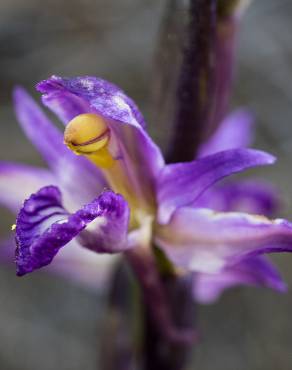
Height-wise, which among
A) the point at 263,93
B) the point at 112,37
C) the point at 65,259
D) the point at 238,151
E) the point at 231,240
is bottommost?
the point at 263,93

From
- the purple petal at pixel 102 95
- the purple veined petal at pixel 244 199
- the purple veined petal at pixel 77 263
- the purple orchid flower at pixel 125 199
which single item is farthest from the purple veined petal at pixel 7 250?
the purple petal at pixel 102 95

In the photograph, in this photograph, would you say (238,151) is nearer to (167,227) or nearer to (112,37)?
(167,227)

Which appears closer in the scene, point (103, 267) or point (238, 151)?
point (238, 151)

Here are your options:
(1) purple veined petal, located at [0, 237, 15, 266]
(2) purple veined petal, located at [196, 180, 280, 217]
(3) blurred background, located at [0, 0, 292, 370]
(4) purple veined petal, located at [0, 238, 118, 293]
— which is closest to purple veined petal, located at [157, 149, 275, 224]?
(2) purple veined petal, located at [196, 180, 280, 217]

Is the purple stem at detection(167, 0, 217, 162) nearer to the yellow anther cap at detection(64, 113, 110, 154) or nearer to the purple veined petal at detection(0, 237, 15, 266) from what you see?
the yellow anther cap at detection(64, 113, 110, 154)

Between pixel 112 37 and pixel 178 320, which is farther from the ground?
pixel 178 320

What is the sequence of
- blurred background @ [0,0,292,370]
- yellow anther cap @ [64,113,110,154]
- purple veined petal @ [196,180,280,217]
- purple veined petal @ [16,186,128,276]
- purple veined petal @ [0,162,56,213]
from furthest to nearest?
blurred background @ [0,0,292,370] → purple veined petal @ [196,180,280,217] → purple veined petal @ [0,162,56,213] → yellow anther cap @ [64,113,110,154] → purple veined petal @ [16,186,128,276]

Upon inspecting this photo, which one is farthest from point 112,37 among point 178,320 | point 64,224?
point 64,224

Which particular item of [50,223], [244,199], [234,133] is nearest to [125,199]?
[50,223]

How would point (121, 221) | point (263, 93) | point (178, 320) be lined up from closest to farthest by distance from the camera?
point (121, 221)
point (178, 320)
point (263, 93)
